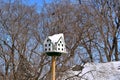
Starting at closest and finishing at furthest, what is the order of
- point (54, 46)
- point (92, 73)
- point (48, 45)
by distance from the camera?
point (54, 46)
point (48, 45)
point (92, 73)

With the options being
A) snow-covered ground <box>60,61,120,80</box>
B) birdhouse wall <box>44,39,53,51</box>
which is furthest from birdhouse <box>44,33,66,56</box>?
snow-covered ground <box>60,61,120,80</box>

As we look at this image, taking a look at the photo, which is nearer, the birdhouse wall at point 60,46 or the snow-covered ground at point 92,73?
the birdhouse wall at point 60,46

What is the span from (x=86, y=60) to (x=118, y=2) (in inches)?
437

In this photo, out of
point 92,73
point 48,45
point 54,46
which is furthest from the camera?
point 92,73

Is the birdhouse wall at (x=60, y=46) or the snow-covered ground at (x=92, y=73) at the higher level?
the birdhouse wall at (x=60, y=46)

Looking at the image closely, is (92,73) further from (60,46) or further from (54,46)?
(54,46)

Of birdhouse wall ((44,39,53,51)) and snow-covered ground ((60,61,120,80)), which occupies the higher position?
birdhouse wall ((44,39,53,51))

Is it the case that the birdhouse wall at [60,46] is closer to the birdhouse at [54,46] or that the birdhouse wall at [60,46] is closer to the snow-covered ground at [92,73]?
the birdhouse at [54,46]

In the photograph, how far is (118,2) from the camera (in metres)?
24.6

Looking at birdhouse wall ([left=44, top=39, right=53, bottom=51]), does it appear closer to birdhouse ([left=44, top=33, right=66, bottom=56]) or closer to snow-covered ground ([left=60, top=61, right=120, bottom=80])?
birdhouse ([left=44, top=33, right=66, bottom=56])

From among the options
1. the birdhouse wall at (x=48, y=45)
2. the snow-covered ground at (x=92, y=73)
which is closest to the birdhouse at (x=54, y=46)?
the birdhouse wall at (x=48, y=45)

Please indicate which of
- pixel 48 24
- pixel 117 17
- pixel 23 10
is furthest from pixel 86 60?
pixel 117 17

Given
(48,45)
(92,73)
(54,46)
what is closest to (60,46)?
(54,46)

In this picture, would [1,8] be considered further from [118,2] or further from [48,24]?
[118,2]
